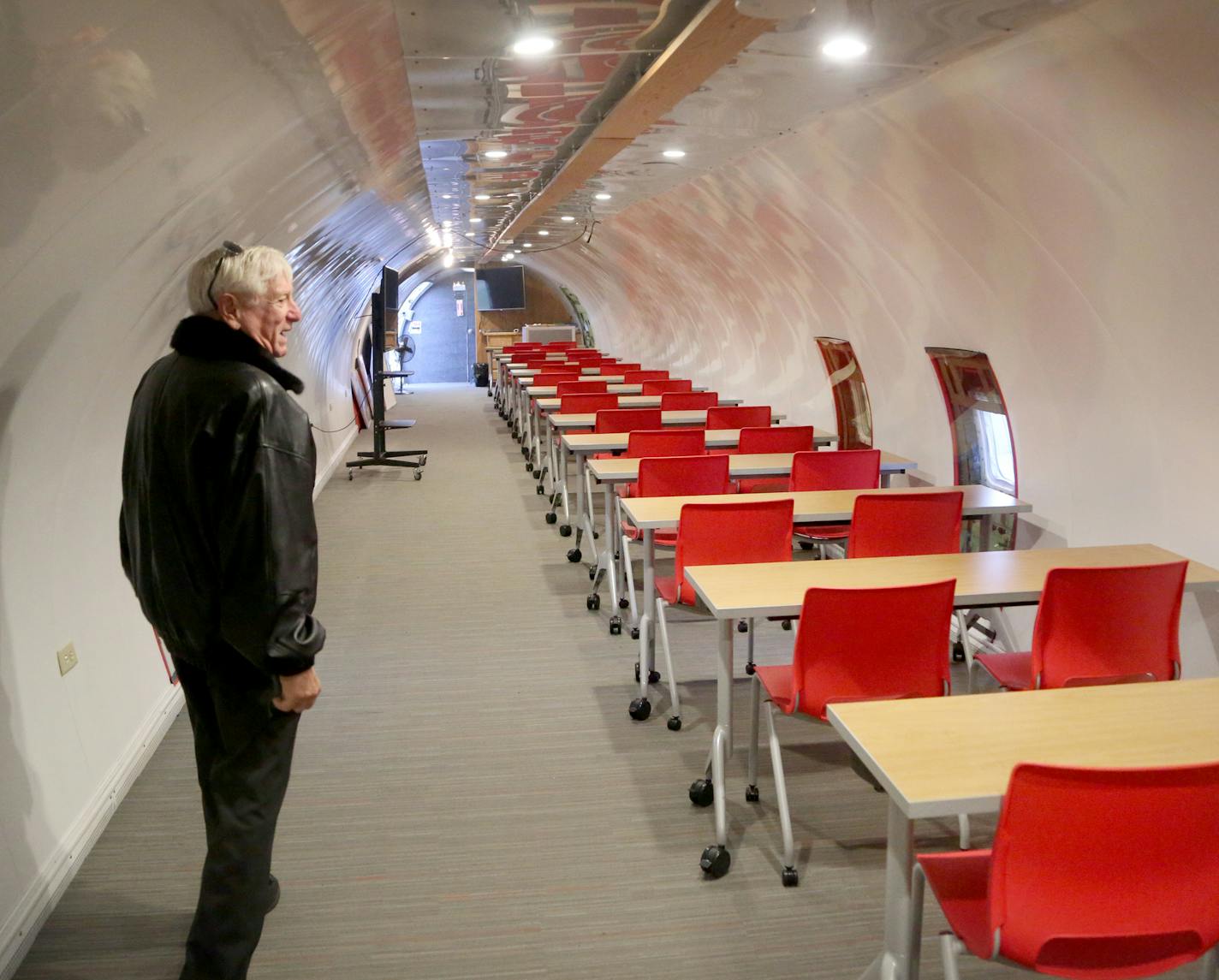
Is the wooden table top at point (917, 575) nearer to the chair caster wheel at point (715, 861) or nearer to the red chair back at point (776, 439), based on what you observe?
the chair caster wheel at point (715, 861)

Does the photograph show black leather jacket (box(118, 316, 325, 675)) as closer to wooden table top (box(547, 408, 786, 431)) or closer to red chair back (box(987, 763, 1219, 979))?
red chair back (box(987, 763, 1219, 979))

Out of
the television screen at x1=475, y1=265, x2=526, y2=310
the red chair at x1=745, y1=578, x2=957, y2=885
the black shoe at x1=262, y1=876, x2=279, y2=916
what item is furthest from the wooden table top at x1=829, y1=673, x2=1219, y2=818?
the television screen at x1=475, y1=265, x2=526, y2=310

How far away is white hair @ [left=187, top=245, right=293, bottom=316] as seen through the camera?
2680 mm

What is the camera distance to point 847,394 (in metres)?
9.48

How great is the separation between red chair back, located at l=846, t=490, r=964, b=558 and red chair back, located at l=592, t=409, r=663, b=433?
12.0 ft

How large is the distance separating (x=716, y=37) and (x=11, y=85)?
2511 millimetres

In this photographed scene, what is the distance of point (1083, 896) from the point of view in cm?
210

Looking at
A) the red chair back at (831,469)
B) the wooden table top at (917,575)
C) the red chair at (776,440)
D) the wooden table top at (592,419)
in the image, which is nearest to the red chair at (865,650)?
the wooden table top at (917,575)

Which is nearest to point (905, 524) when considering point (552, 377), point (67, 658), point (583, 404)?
point (67, 658)

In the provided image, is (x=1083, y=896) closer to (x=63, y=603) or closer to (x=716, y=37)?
(x=716, y=37)

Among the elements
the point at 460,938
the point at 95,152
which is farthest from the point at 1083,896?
the point at 95,152

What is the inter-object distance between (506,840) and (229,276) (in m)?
2.34

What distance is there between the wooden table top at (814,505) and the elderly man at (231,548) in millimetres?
2485

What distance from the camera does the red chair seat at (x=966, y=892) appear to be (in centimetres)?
222
